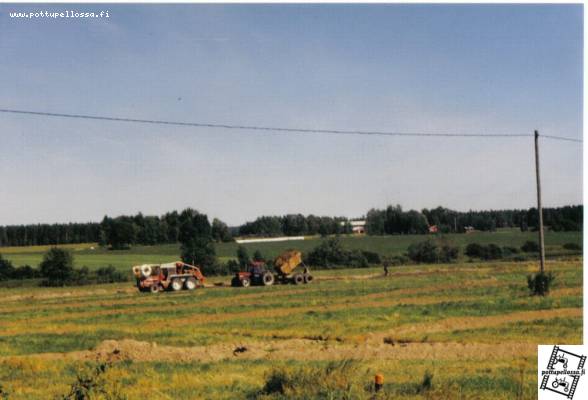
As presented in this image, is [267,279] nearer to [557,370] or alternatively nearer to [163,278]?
[163,278]

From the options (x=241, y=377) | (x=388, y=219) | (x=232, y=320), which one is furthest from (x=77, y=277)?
(x=388, y=219)

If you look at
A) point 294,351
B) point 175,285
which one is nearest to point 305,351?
point 294,351

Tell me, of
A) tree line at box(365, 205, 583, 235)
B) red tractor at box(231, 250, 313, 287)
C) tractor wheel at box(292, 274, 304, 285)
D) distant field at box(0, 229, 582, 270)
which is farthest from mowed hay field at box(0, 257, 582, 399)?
tree line at box(365, 205, 583, 235)

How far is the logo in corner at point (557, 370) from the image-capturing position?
8.62m

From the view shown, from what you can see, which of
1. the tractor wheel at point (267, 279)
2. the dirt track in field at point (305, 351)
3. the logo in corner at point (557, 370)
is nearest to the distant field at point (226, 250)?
the tractor wheel at point (267, 279)

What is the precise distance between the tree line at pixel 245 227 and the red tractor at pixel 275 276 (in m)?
42.5

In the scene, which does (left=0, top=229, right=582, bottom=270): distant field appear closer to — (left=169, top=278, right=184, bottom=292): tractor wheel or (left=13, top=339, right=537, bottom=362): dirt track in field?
(left=169, top=278, right=184, bottom=292): tractor wheel

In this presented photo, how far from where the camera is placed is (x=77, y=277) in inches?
1957

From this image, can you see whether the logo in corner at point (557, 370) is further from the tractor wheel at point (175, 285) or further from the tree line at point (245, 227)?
the tree line at point (245, 227)

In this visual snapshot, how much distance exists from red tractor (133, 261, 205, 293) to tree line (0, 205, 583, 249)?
143 ft

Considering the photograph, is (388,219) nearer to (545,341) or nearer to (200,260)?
(200,260)

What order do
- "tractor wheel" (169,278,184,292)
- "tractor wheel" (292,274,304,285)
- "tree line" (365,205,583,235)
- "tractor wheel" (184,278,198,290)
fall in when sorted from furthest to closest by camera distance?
"tree line" (365,205,583,235) < "tractor wheel" (292,274,304,285) < "tractor wheel" (184,278,198,290) < "tractor wheel" (169,278,184,292)

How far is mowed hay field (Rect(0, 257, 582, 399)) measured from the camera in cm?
1040

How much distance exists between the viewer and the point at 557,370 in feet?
28.5
